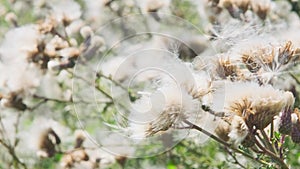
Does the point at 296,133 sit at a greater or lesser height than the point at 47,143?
greater

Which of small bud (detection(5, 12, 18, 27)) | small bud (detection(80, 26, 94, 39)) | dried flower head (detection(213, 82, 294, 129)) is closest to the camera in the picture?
dried flower head (detection(213, 82, 294, 129))

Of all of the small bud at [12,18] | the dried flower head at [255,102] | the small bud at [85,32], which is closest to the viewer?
the dried flower head at [255,102]

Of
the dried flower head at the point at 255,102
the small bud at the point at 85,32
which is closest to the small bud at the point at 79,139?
the small bud at the point at 85,32

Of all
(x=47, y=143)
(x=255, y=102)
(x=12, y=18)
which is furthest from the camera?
(x=12, y=18)

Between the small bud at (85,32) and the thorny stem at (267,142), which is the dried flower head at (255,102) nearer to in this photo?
the thorny stem at (267,142)

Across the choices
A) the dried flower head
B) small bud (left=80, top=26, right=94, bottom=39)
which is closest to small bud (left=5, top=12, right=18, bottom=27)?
small bud (left=80, top=26, right=94, bottom=39)

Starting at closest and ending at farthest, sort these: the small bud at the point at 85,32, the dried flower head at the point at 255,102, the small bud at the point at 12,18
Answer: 1. the dried flower head at the point at 255,102
2. the small bud at the point at 85,32
3. the small bud at the point at 12,18

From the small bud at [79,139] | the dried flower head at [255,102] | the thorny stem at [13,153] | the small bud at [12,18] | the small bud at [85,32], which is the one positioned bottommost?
the thorny stem at [13,153]

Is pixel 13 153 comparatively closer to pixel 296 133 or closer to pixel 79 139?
pixel 79 139

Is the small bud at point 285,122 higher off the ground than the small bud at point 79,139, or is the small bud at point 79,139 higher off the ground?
the small bud at point 285,122

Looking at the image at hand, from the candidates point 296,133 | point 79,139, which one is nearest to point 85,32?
point 79,139

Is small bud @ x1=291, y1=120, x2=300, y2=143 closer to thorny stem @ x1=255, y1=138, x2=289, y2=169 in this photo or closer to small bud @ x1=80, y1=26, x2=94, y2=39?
thorny stem @ x1=255, y1=138, x2=289, y2=169

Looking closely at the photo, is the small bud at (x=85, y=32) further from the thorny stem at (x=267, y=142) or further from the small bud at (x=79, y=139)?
the thorny stem at (x=267, y=142)

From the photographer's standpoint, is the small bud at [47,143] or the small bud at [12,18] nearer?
the small bud at [47,143]
